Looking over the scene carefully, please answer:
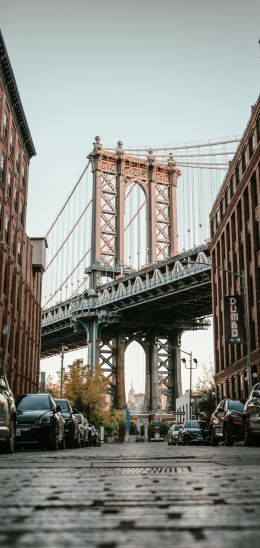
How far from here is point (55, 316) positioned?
307 ft

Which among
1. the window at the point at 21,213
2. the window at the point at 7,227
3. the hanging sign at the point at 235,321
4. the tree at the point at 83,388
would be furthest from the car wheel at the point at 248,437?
the tree at the point at 83,388

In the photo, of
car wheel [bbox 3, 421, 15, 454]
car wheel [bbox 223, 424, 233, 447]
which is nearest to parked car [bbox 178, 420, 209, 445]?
car wheel [bbox 223, 424, 233, 447]

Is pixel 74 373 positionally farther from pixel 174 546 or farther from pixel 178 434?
pixel 174 546

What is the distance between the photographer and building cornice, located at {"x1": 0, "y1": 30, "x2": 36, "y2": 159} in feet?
150

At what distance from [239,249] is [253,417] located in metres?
33.9

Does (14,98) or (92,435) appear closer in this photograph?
(92,435)

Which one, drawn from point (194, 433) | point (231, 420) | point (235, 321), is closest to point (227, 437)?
point (231, 420)

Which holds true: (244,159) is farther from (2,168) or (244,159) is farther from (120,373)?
(120,373)

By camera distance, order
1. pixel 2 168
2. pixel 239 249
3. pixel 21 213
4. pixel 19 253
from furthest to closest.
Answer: pixel 21 213
pixel 19 253
pixel 239 249
pixel 2 168

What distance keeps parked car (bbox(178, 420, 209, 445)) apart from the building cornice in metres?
26.4

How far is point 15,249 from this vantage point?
168 feet

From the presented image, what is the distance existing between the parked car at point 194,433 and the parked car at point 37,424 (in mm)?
16674

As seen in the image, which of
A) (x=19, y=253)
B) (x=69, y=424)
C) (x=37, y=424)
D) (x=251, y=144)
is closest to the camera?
(x=37, y=424)

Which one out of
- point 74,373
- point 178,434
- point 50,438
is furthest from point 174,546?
point 74,373
